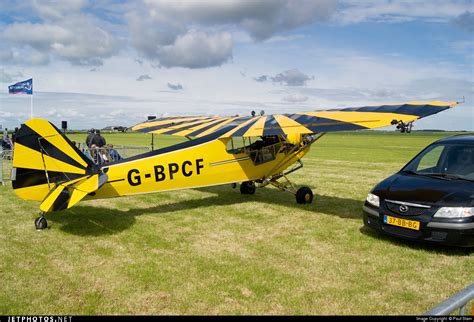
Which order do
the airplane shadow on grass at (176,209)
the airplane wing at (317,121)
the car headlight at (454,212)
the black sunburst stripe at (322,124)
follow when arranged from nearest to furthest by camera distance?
the car headlight at (454,212)
the airplane wing at (317,121)
the airplane shadow on grass at (176,209)
the black sunburst stripe at (322,124)

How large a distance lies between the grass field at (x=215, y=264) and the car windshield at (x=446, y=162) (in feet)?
4.86

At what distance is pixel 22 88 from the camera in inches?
800

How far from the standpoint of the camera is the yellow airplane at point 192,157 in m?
7.04

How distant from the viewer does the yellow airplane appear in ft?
23.1

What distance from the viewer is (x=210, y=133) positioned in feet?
31.8

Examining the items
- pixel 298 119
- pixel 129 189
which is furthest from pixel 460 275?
pixel 129 189

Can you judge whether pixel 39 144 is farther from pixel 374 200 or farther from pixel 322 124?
A: pixel 374 200

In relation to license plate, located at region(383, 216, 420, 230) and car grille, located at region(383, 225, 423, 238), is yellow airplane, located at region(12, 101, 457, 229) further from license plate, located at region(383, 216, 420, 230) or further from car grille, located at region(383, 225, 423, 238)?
car grille, located at region(383, 225, 423, 238)

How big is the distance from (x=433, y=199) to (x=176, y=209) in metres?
5.86

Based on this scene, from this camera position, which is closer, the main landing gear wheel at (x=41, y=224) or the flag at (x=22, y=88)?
the main landing gear wheel at (x=41, y=224)

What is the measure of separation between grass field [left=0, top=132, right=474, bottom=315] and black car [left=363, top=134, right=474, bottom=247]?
1.23ft

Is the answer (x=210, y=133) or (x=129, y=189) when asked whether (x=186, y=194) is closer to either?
(x=210, y=133)

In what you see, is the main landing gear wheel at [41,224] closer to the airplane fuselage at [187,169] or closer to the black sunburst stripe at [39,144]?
the airplane fuselage at [187,169]

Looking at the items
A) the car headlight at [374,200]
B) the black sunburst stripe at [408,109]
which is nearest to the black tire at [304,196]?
the black sunburst stripe at [408,109]
